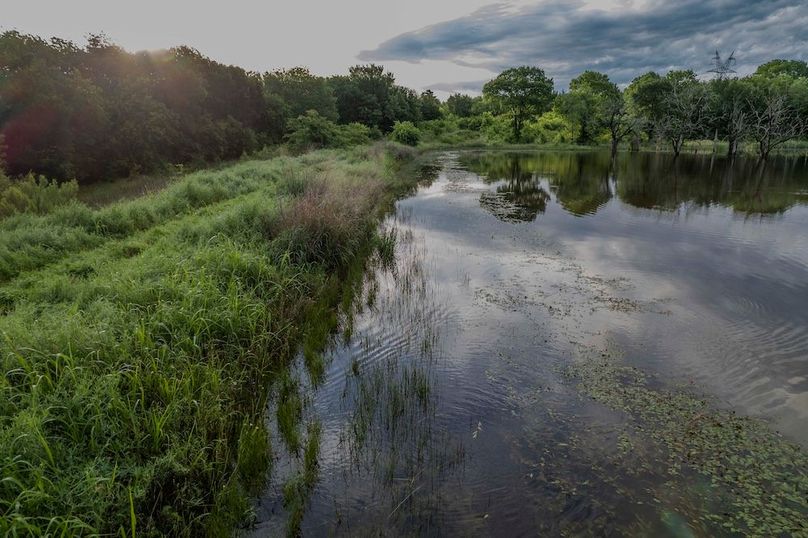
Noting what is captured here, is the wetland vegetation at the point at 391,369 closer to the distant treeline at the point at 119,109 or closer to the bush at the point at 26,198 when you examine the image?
the bush at the point at 26,198

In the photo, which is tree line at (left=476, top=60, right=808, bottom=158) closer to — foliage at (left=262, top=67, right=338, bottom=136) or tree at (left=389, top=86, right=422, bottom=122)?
tree at (left=389, top=86, right=422, bottom=122)

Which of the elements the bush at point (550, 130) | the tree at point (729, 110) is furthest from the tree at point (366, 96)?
the tree at point (729, 110)

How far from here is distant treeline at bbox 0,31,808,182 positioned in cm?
2103

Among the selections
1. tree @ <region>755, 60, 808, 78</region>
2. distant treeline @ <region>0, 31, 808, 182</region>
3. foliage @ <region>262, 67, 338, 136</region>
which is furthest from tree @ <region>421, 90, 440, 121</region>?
tree @ <region>755, 60, 808, 78</region>

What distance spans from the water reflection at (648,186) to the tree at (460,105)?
70.4 m

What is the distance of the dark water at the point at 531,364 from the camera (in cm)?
404

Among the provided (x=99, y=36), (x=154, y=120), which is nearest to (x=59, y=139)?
(x=154, y=120)

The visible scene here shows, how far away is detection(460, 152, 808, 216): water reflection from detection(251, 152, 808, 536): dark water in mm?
4105

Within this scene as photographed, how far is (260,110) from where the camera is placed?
137 ft

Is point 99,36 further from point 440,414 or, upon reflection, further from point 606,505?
point 606,505

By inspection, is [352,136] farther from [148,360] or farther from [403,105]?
[148,360]

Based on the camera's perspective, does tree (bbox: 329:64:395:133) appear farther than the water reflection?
Yes

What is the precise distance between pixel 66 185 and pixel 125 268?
9.06 m

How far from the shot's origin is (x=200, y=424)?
4430mm
